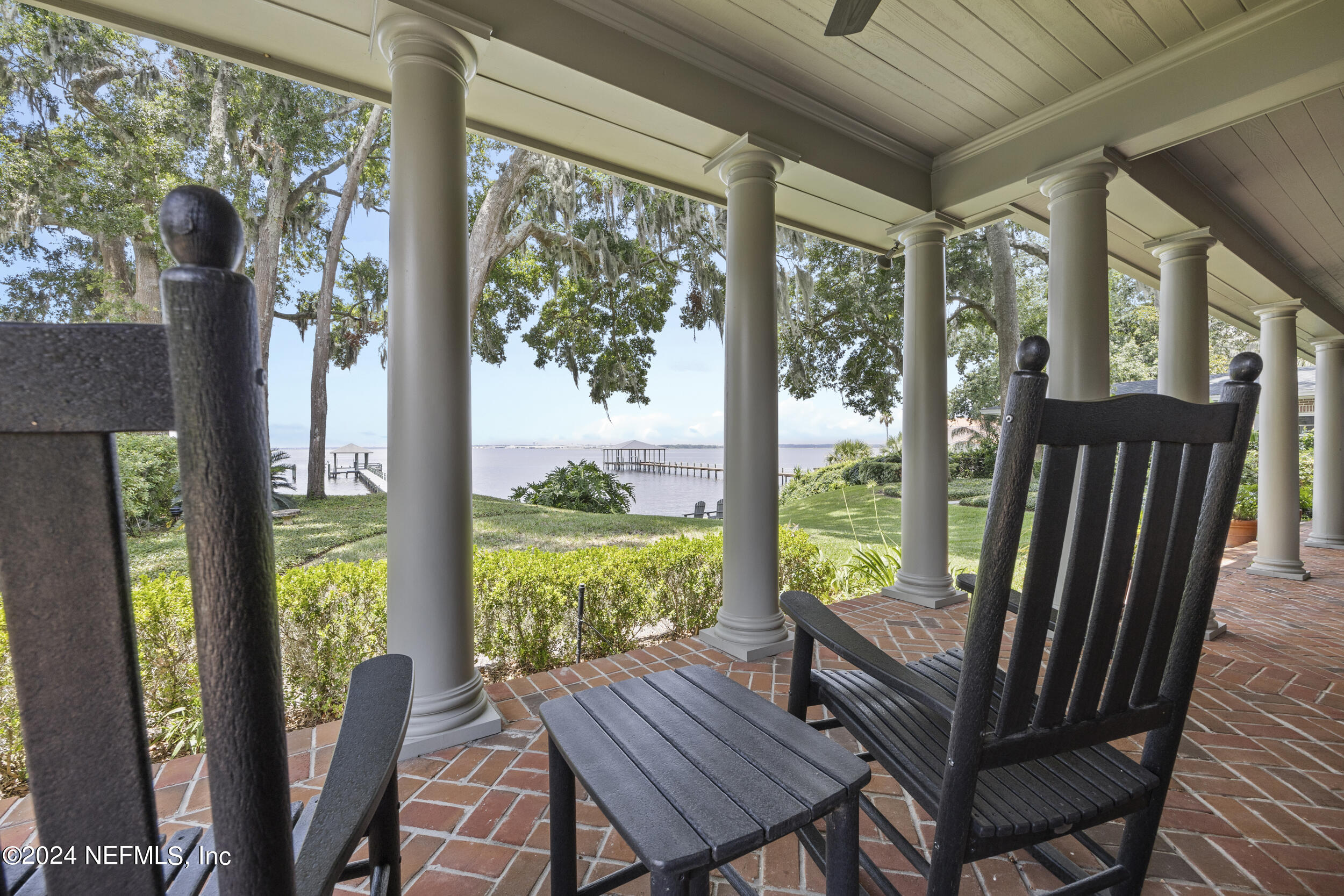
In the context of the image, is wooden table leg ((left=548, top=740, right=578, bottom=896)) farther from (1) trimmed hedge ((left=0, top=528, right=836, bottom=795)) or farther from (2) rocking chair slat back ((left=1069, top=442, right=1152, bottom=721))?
(1) trimmed hedge ((left=0, top=528, right=836, bottom=795))

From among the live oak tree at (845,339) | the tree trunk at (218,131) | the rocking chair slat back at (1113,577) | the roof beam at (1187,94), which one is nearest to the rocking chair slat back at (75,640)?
the rocking chair slat back at (1113,577)

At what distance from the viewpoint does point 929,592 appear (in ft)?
13.4

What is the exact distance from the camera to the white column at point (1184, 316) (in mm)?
3693

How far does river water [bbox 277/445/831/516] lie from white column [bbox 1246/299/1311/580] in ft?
14.3

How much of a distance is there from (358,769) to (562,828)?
650 millimetres

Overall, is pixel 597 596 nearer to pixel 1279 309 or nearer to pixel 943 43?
pixel 943 43

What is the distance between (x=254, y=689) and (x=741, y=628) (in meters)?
3.00

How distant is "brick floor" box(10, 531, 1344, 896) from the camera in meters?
1.58

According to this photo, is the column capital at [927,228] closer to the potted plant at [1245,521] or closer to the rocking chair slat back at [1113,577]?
the rocking chair slat back at [1113,577]

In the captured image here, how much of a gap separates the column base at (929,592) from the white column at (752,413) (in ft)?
4.36

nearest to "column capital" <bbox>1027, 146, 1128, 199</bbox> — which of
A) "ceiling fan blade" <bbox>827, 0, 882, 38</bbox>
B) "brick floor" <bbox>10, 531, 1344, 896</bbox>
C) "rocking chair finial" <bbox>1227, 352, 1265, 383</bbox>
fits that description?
"ceiling fan blade" <bbox>827, 0, 882, 38</bbox>

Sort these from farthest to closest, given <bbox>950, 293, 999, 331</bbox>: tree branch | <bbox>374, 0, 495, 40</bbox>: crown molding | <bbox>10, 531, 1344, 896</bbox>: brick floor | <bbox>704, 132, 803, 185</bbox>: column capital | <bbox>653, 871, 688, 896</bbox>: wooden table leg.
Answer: <bbox>950, 293, 999, 331</bbox>: tree branch, <bbox>704, 132, 803, 185</bbox>: column capital, <bbox>374, 0, 495, 40</bbox>: crown molding, <bbox>10, 531, 1344, 896</bbox>: brick floor, <bbox>653, 871, 688, 896</bbox>: wooden table leg

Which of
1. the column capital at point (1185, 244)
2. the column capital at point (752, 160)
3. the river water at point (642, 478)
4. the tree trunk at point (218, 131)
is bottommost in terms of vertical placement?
the river water at point (642, 478)

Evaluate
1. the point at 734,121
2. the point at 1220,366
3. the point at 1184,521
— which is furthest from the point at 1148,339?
the point at 1184,521
